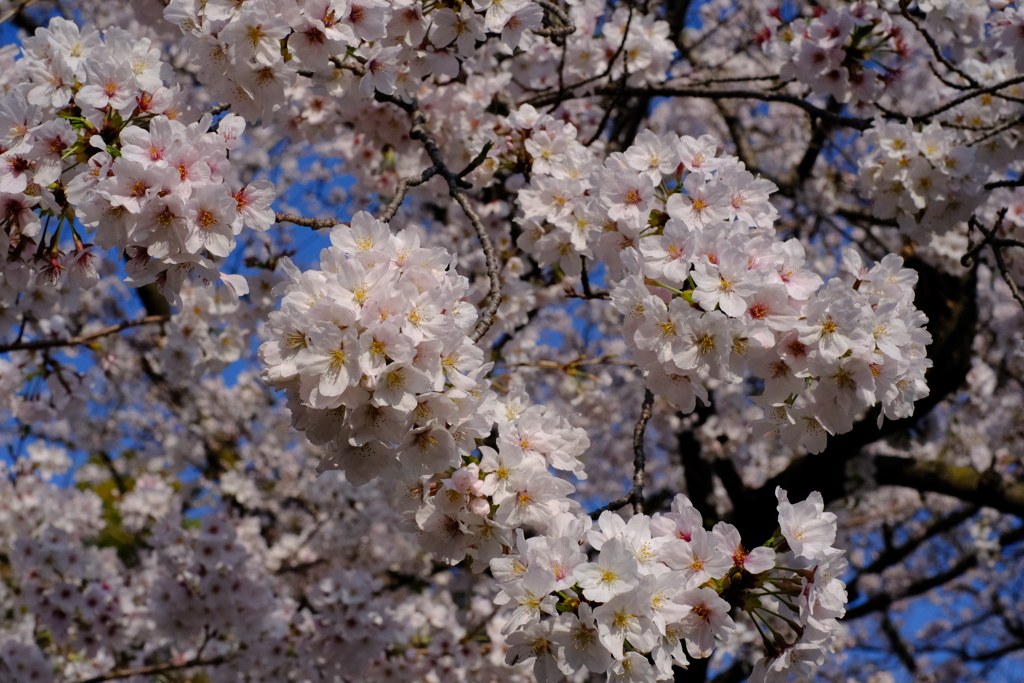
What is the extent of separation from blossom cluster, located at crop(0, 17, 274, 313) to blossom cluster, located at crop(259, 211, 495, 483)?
0.42 metres

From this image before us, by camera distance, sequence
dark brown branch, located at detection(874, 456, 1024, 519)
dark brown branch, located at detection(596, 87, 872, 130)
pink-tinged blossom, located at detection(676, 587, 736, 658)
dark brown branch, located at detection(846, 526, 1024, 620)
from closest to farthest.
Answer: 1. pink-tinged blossom, located at detection(676, 587, 736, 658)
2. dark brown branch, located at detection(596, 87, 872, 130)
3. dark brown branch, located at detection(874, 456, 1024, 519)
4. dark brown branch, located at detection(846, 526, 1024, 620)

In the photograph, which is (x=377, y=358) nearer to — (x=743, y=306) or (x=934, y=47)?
(x=743, y=306)

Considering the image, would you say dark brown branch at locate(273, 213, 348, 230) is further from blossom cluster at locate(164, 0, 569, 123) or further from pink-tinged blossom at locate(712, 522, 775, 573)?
pink-tinged blossom at locate(712, 522, 775, 573)

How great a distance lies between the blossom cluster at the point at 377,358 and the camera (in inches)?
53.2

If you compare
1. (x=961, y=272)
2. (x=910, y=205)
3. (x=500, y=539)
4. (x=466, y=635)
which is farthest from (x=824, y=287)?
(x=466, y=635)

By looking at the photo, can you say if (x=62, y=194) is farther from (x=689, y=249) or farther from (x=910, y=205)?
(x=910, y=205)

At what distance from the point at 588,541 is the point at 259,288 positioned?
2.42m

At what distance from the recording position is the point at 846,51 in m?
2.96

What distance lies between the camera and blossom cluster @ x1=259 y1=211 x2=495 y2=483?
135cm

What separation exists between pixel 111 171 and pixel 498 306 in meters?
1.03

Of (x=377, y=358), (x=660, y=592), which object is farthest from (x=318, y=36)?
(x=660, y=592)

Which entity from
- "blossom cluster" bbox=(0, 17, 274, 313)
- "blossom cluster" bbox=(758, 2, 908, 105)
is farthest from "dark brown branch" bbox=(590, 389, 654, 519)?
"blossom cluster" bbox=(758, 2, 908, 105)

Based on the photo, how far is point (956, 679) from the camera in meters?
9.30

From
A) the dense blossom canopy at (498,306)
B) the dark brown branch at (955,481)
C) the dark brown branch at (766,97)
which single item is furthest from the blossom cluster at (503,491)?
the dark brown branch at (955,481)
